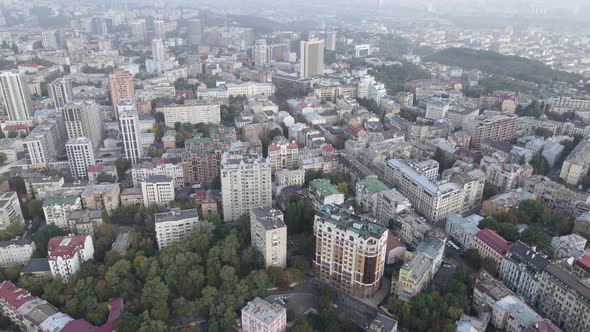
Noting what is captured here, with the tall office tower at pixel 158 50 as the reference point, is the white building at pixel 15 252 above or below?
below

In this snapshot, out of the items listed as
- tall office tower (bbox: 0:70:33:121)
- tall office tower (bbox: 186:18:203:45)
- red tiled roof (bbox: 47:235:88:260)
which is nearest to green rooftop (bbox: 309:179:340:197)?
red tiled roof (bbox: 47:235:88:260)

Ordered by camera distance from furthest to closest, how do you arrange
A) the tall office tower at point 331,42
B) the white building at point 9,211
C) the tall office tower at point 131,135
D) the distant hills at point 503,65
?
the tall office tower at point 331,42
the distant hills at point 503,65
the tall office tower at point 131,135
the white building at point 9,211

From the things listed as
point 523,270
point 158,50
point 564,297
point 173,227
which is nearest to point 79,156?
point 173,227

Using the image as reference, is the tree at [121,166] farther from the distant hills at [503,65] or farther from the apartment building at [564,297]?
the distant hills at [503,65]

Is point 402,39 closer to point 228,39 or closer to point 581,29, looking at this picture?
point 228,39

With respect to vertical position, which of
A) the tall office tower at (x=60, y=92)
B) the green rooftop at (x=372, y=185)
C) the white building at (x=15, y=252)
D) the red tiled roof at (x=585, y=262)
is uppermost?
the tall office tower at (x=60, y=92)

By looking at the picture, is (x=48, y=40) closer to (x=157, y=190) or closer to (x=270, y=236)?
(x=157, y=190)

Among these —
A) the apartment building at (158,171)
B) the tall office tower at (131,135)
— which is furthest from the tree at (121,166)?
the apartment building at (158,171)

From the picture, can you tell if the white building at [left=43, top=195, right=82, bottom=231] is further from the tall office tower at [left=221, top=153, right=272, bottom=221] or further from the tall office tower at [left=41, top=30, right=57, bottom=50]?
the tall office tower at [left=41, top=30, right=57, bottom=50]
